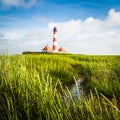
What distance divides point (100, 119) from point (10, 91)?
1.98 metres

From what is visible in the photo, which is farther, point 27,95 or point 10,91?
point 10,91

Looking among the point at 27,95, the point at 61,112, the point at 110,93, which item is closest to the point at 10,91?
the point at 27,95

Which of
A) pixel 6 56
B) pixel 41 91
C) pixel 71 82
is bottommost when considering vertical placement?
pixel 71 82

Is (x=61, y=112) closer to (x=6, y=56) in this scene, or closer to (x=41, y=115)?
(x=41, y=115)

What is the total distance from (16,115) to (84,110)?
3.33ft

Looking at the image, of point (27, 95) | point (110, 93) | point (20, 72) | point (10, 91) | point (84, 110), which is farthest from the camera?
point (110, 93)

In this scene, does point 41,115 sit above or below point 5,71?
below

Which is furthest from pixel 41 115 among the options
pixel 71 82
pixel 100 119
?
pixel 71 82

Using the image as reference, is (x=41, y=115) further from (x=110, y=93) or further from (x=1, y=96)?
(x=110, y=93)

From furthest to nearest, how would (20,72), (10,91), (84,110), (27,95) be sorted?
1. (20,72)
2. (10,91)
3. (27,95)
4. (84,110)

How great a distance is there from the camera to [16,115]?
455 cm

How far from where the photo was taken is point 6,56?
618 cm

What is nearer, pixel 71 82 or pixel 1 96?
pixel 1 96

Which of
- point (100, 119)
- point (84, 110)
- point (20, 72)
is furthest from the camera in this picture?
point (20, 72)
